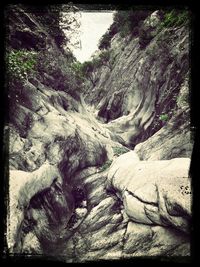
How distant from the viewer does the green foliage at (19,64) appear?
11.3 meters

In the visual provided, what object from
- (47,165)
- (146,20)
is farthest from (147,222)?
(146,20)

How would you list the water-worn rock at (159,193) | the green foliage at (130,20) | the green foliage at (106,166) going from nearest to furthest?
the water-worn rock at (159,193), the green foliage at (106,166), the green foliage at (130,20)

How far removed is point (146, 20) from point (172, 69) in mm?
8302

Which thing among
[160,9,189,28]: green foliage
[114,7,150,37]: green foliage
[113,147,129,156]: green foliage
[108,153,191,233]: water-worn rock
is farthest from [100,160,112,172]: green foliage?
[114,7,150,37]: green foliage

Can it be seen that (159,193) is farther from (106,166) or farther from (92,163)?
(92,163)

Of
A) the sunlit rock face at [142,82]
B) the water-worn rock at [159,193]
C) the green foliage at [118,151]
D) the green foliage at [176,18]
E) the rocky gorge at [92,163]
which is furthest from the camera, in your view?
the green foliage at [118,151]

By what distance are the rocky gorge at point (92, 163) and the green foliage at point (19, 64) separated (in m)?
0.42

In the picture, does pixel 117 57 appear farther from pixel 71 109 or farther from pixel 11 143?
pixel 11 143

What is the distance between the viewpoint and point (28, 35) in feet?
48.8

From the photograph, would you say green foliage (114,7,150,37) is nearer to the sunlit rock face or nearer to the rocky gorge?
the sunlit rock face

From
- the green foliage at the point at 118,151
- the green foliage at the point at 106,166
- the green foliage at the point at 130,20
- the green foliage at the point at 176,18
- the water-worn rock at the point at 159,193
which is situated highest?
the green foliage at the point at 130,20

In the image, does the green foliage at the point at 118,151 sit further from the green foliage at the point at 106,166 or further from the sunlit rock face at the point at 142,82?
the sunlit rock face at the point at 142,82

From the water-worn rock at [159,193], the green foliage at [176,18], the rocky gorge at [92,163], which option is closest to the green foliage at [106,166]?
the rocky gorge at [92,163]

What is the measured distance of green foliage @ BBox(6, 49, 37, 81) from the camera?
11.3m
